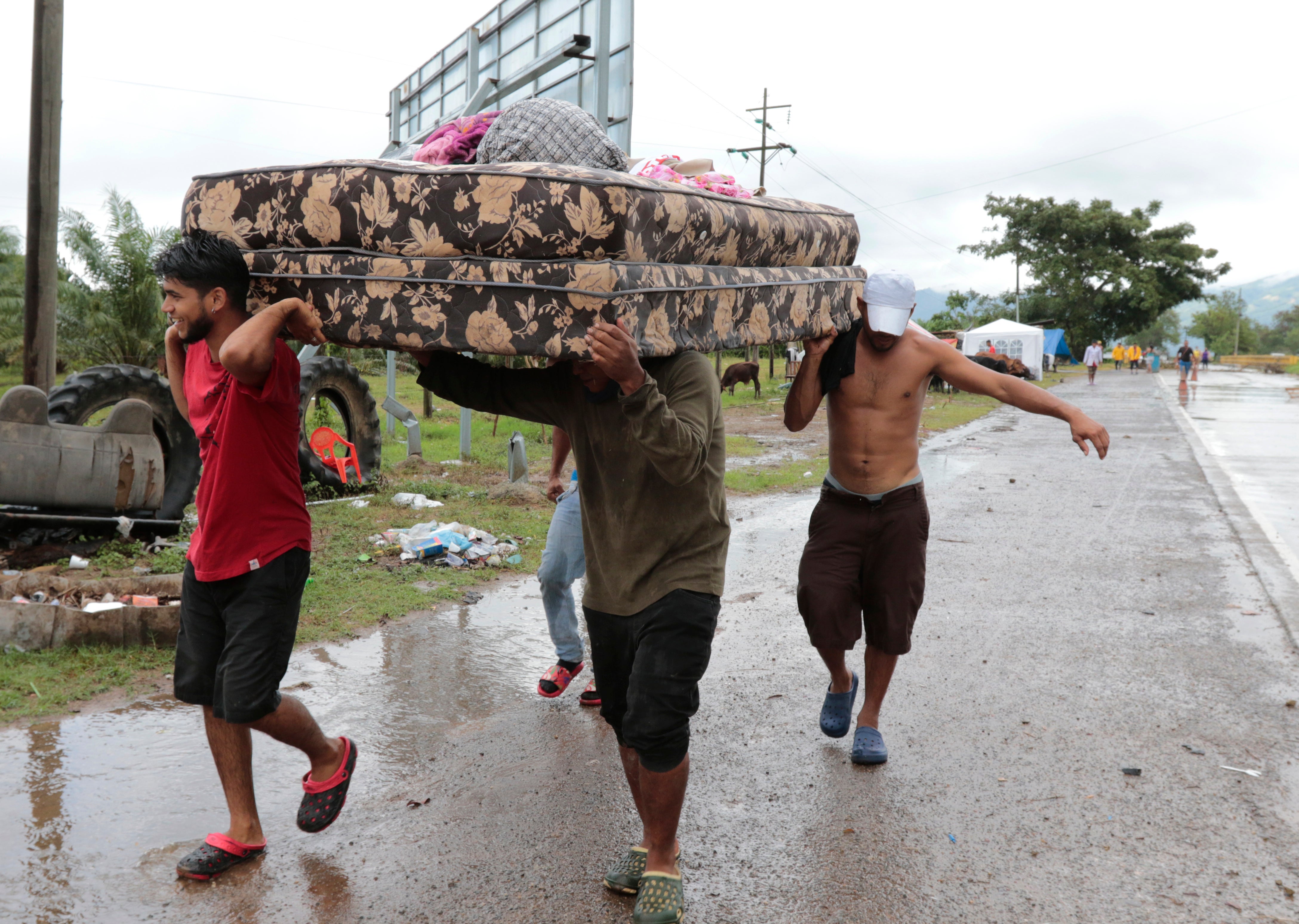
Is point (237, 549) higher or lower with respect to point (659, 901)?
higher

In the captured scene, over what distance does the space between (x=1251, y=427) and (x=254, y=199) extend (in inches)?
835

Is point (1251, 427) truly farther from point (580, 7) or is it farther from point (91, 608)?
point (91, 608)

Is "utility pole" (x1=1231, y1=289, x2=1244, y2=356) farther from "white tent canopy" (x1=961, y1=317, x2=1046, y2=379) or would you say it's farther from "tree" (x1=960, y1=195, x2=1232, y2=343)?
"white tent canopy" (x1=961, y1=317, x2=1046, y2=379)

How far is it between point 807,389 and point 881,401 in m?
0.33

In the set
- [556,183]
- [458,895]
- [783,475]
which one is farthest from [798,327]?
[783,475]

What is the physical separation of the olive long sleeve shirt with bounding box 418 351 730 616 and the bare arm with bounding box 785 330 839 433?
0.91m

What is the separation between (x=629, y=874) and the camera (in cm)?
295

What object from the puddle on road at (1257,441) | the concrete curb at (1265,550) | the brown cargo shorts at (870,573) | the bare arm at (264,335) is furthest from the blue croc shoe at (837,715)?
the puddle on road at (1257,441)

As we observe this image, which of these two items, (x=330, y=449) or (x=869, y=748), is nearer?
(x=869, y=748)

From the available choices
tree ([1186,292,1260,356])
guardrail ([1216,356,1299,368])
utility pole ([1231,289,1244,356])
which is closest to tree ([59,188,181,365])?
guardrail ([1216,356,1299,368])

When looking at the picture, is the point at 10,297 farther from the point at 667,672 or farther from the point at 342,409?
the point at 667,672

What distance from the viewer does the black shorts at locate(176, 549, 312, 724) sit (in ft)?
9.37

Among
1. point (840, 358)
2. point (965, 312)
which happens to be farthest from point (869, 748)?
point (965, 312)

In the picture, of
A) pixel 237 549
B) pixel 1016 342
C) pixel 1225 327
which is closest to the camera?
pixel 237 549
